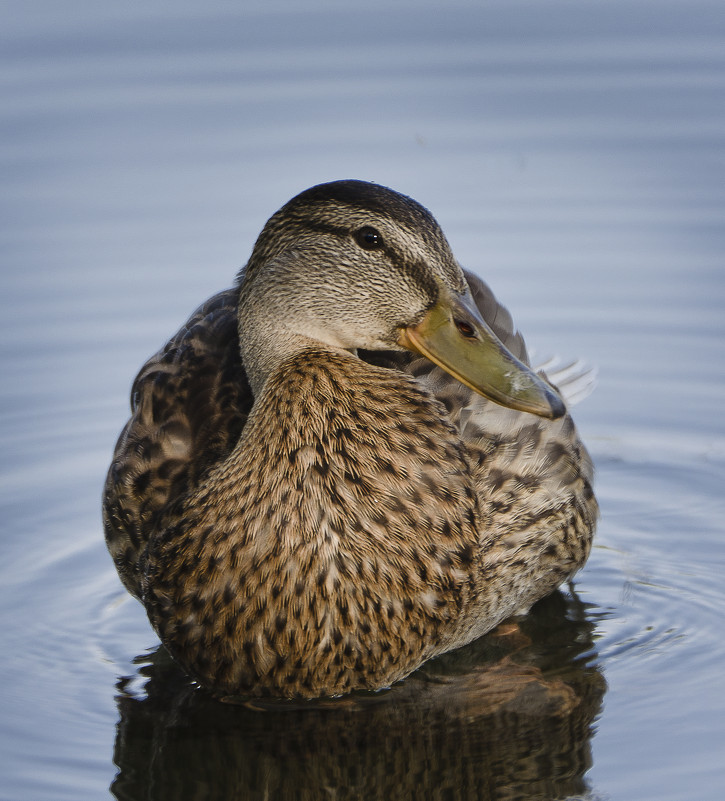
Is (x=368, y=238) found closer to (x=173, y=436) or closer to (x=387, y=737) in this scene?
(x=173, y=436)

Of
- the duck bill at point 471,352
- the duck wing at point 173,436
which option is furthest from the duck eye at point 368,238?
the duck wing at point 173,436

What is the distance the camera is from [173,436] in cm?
477

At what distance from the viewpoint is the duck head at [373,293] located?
13.7 ft

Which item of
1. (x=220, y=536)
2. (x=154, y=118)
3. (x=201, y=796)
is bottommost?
(x=201, y=796)

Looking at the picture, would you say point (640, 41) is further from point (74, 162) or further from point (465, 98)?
point (74, 162)

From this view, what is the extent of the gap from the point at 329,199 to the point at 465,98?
4.40 m

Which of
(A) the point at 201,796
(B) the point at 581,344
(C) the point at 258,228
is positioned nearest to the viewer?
(A) the point at 201,796

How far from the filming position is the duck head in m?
4.17

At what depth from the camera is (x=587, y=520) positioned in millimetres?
5039

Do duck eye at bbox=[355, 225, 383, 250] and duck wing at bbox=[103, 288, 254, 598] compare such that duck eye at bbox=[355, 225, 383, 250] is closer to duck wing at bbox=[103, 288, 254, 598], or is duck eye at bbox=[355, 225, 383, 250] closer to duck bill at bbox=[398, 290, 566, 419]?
duck bill at bbox=[398, 290, 566, 419]

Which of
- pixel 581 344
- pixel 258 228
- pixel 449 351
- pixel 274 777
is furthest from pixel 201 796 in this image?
pixel 258 228

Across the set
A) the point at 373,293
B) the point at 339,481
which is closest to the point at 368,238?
the point at 373,293

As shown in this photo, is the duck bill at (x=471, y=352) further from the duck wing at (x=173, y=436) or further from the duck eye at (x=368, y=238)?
the duck wing at (x=173, y=436)

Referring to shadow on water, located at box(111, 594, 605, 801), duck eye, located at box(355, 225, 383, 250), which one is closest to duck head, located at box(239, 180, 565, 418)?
duck eye, located at box(355, 225, 383, 250)
